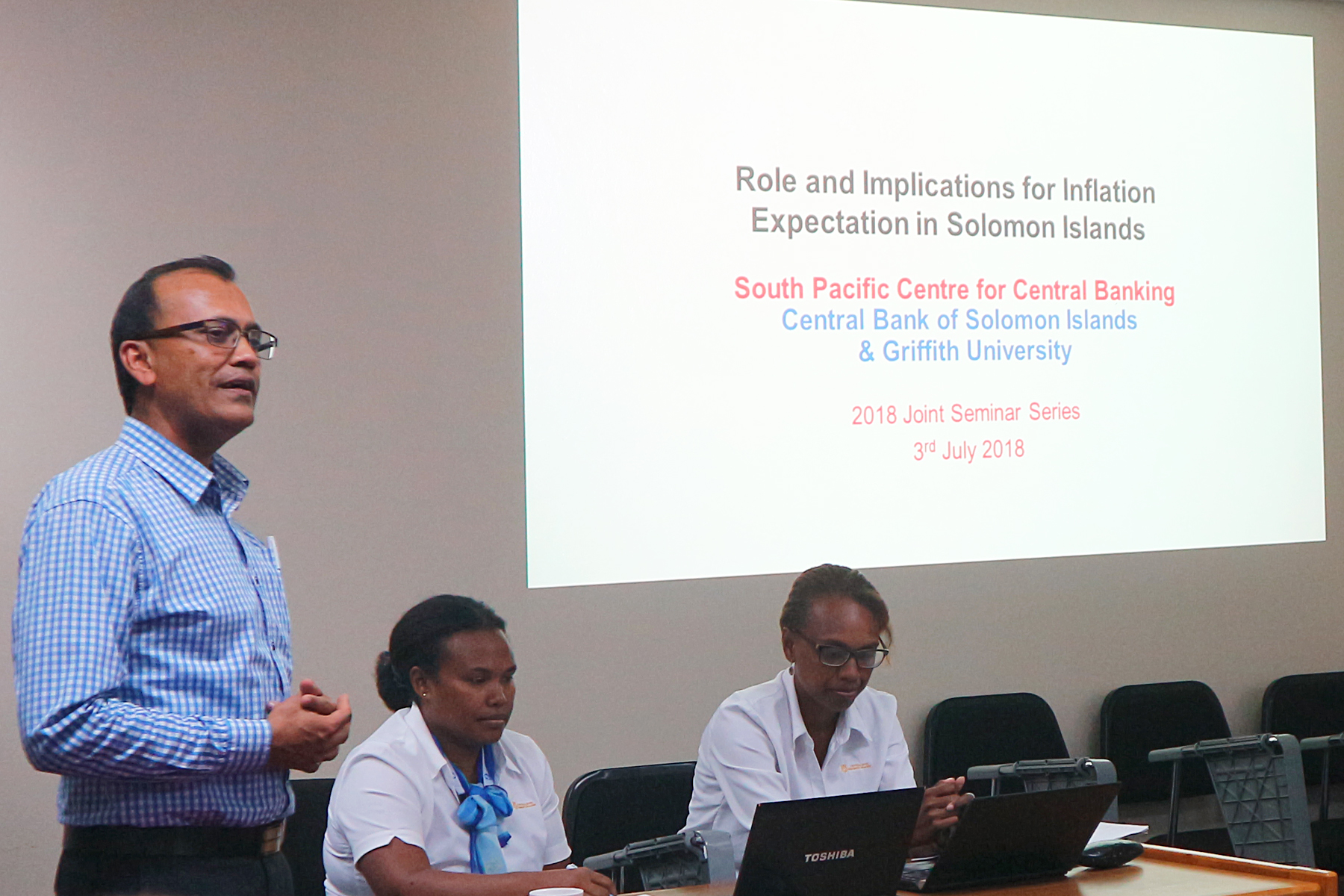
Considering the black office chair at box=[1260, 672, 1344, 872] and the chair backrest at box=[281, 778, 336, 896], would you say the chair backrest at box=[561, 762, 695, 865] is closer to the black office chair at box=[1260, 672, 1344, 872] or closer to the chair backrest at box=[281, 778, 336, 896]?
the chair backrest at box=[281, 778, 336, 896]

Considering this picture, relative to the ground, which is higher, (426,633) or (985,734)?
(426,633)

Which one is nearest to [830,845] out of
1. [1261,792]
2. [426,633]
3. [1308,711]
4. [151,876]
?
[426,633]

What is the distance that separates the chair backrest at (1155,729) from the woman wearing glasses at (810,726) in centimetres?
178

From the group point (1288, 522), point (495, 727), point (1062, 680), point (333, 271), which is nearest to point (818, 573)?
point (495, 727)

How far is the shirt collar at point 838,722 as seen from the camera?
273 cm

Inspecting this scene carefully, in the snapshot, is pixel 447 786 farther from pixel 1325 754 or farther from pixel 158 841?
pixel 1325 754

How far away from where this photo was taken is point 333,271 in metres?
3.67

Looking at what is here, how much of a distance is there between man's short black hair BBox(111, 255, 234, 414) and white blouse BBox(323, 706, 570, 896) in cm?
74

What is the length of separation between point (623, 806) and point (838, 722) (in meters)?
0.54

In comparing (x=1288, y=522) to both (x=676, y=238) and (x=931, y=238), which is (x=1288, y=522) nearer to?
(x=931, y=238)

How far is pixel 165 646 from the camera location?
175cm

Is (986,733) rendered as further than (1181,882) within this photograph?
Yes

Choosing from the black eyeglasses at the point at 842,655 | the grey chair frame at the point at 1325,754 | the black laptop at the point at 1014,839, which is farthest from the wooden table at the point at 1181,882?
the grey chair frame at the point at 1325,754

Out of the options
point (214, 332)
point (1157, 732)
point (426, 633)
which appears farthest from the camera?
point (1157, 732)
